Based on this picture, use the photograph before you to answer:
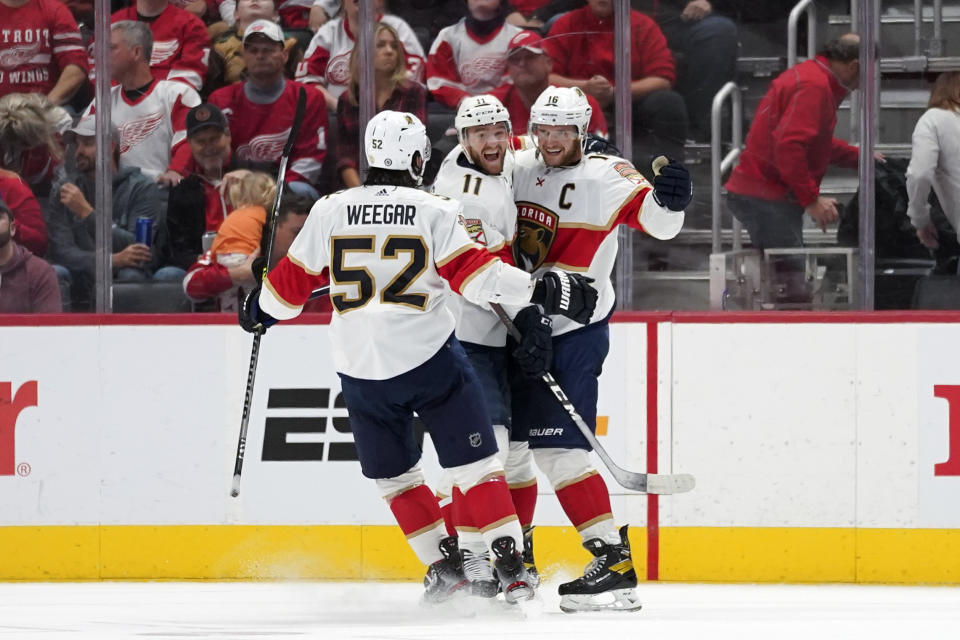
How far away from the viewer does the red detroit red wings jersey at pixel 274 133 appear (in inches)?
208

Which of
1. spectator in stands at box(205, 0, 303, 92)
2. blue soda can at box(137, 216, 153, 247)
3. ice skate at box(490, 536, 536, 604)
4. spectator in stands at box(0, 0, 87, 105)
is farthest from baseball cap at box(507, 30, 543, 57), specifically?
ice skate at box(490, 536, 536, 604)

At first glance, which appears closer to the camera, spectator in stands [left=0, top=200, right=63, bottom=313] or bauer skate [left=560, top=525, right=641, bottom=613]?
bauer skate [left=560, top=525, right=641, bottom=613]

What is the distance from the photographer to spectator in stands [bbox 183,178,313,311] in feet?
17.1

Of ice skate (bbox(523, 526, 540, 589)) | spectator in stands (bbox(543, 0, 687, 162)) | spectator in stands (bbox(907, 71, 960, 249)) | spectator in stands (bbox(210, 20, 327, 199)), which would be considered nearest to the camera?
ice skate (bbox(523, 526, 540, 589))

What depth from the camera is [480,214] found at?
3.94 metres

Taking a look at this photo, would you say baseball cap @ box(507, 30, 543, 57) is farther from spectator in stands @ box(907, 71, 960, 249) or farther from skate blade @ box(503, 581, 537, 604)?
skate blade @ box(503, 581, 537, 604)

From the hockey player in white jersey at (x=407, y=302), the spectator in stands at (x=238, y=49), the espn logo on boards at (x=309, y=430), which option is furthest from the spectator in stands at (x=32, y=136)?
the hockey player in white jersey at (x=407, y=302)

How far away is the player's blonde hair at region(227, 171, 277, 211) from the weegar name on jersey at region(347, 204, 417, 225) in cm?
163

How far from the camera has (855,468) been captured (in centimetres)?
482

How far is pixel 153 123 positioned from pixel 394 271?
1950mm

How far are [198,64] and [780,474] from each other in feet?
8.37

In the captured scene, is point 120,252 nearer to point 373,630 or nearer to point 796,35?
point 373,630

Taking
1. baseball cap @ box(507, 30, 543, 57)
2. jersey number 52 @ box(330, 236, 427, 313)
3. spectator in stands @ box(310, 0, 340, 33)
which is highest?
spectator in stands @ box(310, 0, 340, 33)

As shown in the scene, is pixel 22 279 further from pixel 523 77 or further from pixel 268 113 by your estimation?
pixel 523 77
